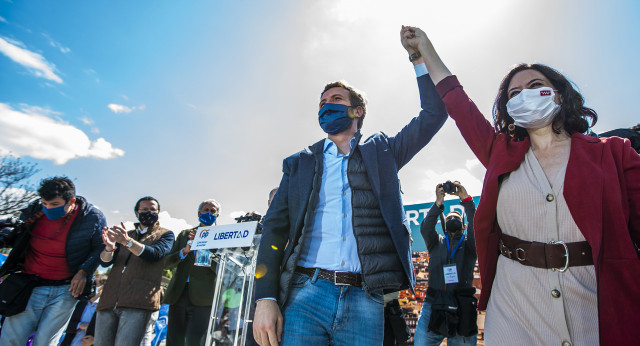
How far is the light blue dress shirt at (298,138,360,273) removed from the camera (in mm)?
1750

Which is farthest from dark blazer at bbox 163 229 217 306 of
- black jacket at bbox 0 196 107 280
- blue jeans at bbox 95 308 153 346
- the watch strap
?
the watch strap

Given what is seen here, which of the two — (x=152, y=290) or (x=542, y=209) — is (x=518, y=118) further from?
(x=152, y=290)

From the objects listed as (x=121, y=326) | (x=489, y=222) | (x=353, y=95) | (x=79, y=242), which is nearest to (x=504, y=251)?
(x=489, y=222)

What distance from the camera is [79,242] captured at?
13.7ft

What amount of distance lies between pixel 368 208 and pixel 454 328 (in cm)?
298

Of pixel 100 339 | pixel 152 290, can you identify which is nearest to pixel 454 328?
pixel 152 290

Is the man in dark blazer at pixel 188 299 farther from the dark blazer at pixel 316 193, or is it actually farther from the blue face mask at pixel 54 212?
the dark blazer at pixel 316 193

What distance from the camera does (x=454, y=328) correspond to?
13.0ft

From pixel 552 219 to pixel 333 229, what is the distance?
3.35 feet

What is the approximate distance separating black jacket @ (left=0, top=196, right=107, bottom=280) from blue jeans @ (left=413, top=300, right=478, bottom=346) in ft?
13.8

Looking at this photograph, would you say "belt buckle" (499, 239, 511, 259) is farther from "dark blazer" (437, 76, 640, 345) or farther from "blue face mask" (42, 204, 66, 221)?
"blue face mask" (42, 204, 66, 221)

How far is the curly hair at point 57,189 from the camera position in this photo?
163 inches

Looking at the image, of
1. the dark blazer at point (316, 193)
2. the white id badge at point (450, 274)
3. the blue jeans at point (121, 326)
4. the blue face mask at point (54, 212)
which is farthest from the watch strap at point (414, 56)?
the blue face mask at point (54, 212)

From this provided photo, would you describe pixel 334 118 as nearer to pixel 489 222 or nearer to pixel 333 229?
pixel 333 229
